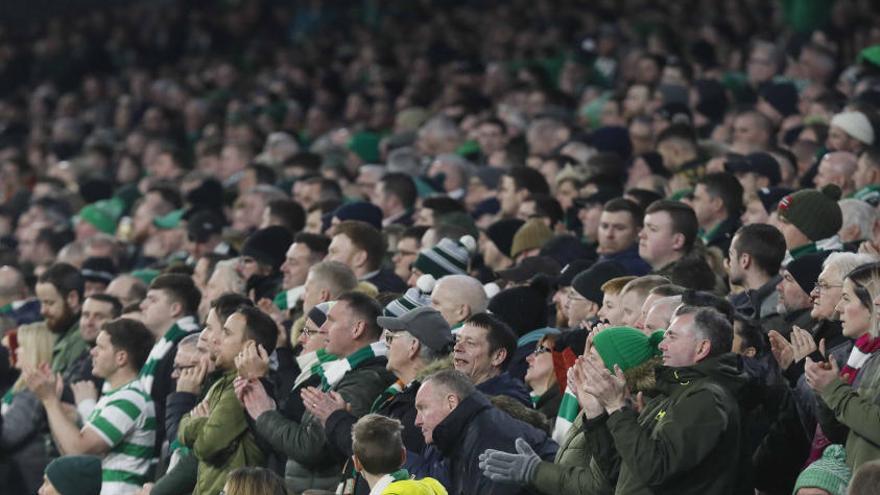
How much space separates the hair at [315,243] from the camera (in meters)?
11.2

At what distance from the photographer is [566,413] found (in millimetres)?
8117

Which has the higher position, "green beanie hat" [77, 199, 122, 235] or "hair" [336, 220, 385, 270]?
"hair" [336, 220, 385, 270]

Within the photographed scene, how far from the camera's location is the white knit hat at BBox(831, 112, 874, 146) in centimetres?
1256

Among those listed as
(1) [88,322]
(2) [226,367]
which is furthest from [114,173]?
(2) [226,367]

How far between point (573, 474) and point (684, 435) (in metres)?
0.66

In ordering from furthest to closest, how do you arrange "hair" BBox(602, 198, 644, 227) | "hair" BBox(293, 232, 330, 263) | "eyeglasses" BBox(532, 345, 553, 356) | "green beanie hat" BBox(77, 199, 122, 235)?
"green beanie hat" BBox(77, 199, 122, 235), "hair" BBox(293, 232, 330, 263), "hair" BBox(602, 198, 644, 227), "eyeglasses" BBox(532, 345, 553, 356)

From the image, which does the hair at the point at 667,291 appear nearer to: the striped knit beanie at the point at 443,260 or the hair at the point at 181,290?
the striped knit beanie at the point at 443,260

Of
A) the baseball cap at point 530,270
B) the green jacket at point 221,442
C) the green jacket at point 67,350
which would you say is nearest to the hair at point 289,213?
the green jacket at point 67,350

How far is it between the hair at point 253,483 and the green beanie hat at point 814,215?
11.3ft

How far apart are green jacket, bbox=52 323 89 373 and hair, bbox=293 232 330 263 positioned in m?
1.69

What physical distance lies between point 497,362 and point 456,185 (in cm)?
676

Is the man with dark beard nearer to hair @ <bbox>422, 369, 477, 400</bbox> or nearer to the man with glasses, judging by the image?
the man with glasses

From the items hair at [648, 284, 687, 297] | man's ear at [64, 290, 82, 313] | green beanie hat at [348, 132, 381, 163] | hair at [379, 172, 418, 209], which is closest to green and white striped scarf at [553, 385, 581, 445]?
hair at [648, 284, 687, 297]

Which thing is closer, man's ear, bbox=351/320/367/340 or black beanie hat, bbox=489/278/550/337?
man's ear, bbox=351/320/367/340
